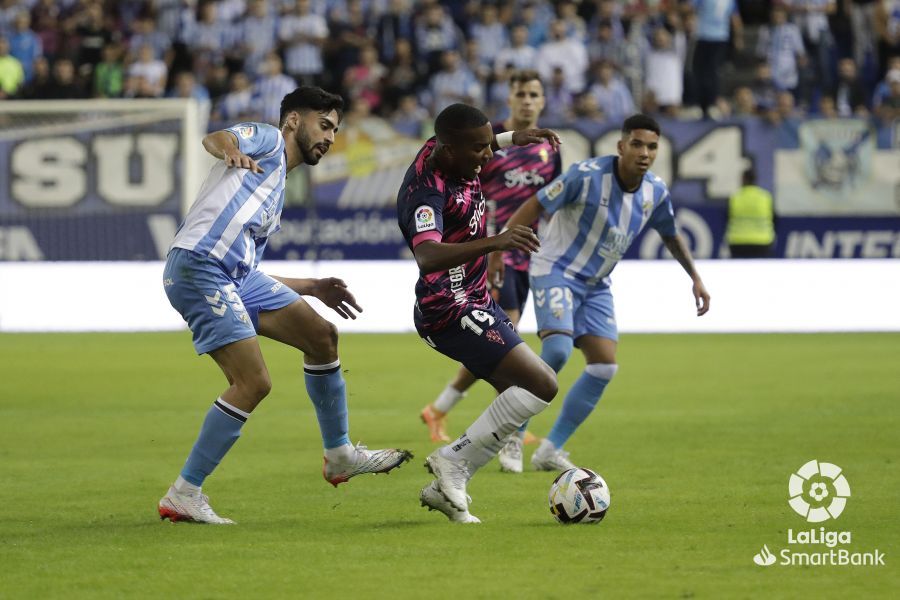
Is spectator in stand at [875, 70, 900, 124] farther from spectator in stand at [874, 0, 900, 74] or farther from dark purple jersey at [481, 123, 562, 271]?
dark purple jersey at [481, 123, 562, 271]

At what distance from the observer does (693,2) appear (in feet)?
81.1

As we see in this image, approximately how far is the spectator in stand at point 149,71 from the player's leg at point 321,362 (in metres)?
16.2

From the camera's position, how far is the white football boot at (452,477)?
7.27 meters

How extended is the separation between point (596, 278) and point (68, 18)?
17.6 meters

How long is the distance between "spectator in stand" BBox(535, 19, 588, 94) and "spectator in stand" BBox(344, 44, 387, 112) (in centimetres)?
247

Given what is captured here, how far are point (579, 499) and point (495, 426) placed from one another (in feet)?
1.68

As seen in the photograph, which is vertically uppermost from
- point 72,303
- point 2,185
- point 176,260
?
point 176,260

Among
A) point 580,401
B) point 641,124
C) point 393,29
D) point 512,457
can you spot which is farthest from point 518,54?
point 512,457

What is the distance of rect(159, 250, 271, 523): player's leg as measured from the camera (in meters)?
7.28

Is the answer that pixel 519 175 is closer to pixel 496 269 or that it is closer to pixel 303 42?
pixel 496 269

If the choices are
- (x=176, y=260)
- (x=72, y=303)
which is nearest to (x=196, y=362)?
(x=72, y=303)

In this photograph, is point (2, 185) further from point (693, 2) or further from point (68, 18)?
point (693, 2)

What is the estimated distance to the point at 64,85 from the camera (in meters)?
23.2

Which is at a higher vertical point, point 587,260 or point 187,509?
point 587,260
